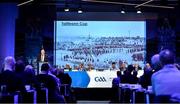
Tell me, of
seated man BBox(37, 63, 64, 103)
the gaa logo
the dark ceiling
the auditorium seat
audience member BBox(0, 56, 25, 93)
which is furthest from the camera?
the gaa logo

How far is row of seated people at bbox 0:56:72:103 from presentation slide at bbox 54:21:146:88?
678 centimetres

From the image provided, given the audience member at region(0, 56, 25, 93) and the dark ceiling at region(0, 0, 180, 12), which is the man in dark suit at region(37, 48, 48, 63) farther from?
the audience member at region(0, 56, 25, 93)

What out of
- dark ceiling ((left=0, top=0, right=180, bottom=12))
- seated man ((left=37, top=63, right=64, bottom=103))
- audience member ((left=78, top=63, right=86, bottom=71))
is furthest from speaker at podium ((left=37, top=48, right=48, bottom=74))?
seated man ((left=37, top=63, right=64, bottom=103))

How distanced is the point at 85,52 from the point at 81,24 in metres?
1.07

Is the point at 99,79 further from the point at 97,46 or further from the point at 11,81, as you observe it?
the point at 11,81

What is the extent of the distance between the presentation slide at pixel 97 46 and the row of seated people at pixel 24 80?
22.3ft

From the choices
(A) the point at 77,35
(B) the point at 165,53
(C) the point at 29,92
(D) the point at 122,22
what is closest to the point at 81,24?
(A) the point at 77,35

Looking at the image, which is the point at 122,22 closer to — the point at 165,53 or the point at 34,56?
the point at 34,56

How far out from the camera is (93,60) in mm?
16641

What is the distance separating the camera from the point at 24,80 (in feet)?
26.5

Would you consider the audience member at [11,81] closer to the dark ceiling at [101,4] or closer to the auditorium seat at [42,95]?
the auditorium seat at [42,95]

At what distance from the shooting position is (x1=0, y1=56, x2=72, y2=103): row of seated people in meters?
7.39

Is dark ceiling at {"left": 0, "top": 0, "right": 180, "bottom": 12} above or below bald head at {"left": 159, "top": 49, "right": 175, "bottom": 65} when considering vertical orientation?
above

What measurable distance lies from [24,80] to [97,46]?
8.79m
